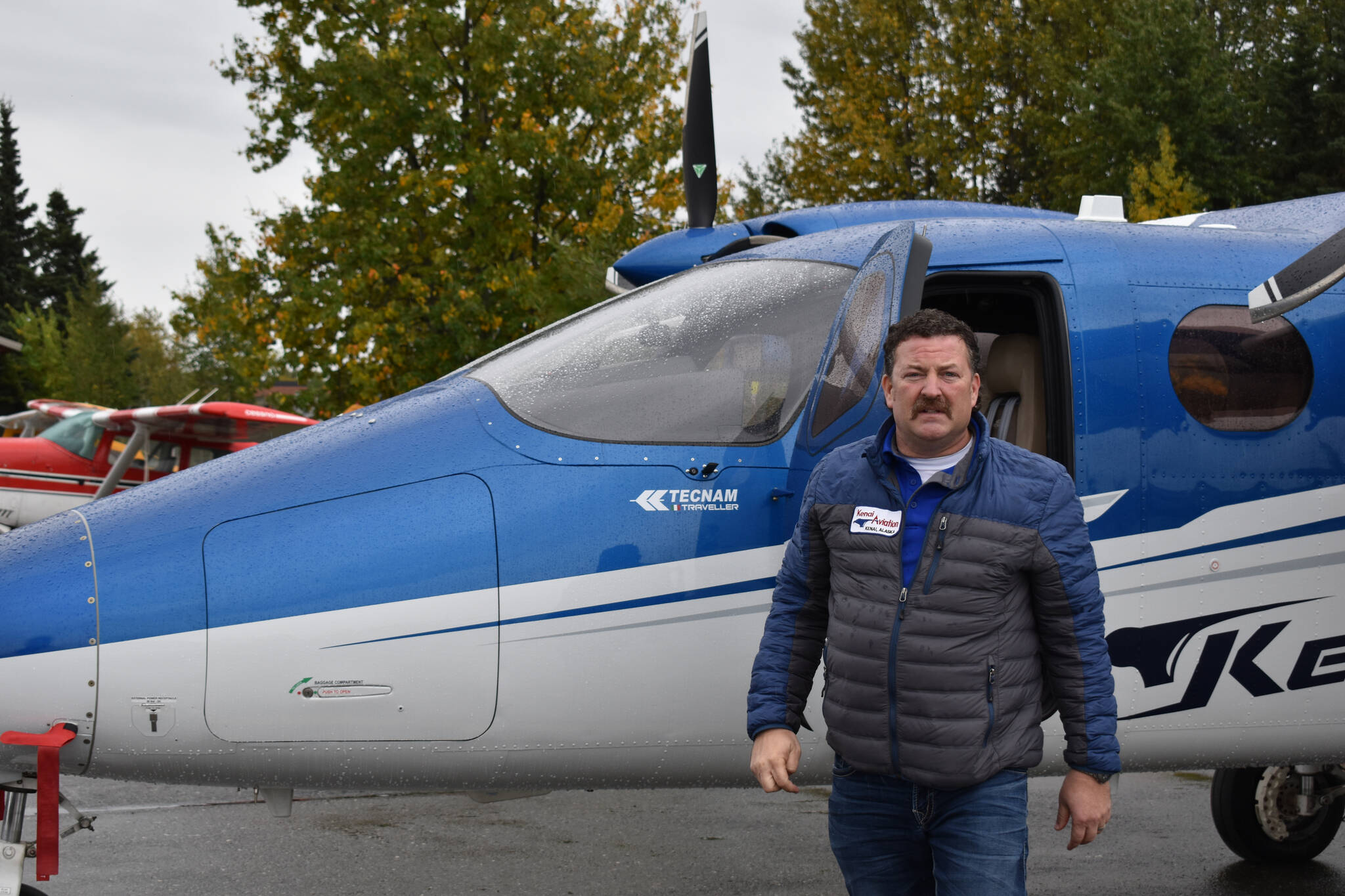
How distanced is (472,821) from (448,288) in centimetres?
1147

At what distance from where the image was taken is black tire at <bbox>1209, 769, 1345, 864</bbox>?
5.21 m

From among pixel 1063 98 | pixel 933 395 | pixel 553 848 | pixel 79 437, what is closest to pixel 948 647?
pixel 933 395

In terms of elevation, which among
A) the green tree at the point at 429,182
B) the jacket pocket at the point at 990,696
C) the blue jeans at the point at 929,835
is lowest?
the blue jeans at the point at 929,835

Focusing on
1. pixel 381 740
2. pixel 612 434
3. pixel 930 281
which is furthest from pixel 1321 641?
pixel 381 740

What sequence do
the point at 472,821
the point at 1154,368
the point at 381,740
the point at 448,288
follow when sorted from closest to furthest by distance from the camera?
1. the point at 381,740
2. the point at 1154,368
3. the point at 472,821
4. the point at 448,288

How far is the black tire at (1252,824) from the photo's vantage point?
5.21 meters

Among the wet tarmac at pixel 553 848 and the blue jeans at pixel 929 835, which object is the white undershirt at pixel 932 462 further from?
the wet tarmac at pixel 553 848

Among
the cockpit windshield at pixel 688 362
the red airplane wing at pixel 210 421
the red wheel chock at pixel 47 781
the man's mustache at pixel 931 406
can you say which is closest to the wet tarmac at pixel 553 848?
the red wheel chock at pixel 47 781

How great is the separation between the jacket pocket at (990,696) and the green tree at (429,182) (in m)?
13.5

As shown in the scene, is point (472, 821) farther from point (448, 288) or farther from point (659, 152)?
point (659, 152)

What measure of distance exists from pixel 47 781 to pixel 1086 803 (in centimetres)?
229

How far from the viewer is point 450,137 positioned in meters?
16.5

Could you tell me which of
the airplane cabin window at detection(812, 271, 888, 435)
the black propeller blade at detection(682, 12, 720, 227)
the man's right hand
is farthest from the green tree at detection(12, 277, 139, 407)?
the man's right hand

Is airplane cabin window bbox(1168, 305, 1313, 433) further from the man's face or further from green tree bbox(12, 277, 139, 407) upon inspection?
green tree bbox(12, 277, 139, 407)
